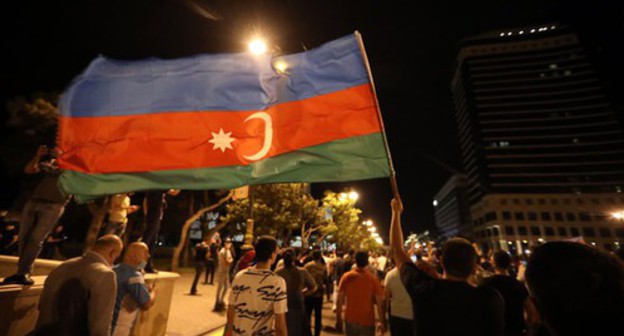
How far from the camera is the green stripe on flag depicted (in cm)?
376

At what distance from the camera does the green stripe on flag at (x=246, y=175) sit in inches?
148

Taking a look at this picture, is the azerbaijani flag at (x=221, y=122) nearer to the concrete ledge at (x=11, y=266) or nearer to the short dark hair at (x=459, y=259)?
the short dark hair at (x=459, y=259)

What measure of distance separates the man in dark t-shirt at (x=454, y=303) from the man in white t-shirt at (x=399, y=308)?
279 centimetres

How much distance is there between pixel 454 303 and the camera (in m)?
2.24

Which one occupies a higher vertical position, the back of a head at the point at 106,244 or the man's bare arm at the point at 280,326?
the back of a head at the point at 106,244

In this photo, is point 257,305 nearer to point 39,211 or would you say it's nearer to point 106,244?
point 106,244

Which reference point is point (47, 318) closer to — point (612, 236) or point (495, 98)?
point (612, 236)

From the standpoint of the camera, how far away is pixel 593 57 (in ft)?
372

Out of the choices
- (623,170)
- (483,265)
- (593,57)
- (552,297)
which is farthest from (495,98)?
(552,297)

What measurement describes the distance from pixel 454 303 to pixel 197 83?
3845 millimetres

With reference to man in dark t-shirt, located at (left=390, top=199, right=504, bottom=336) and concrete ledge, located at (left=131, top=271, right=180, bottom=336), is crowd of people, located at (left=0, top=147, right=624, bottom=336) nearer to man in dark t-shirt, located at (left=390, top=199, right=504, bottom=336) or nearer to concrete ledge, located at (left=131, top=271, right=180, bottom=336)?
man in dark t-shirt, located at (left=390, top=199, right=504, bottom=336)

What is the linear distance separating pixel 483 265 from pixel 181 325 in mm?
7936

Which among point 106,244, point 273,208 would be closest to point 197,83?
point 106,244

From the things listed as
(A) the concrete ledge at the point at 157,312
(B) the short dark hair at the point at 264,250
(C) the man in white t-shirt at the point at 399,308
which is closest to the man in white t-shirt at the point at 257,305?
(B) the short dark hair at the point at 264,250
